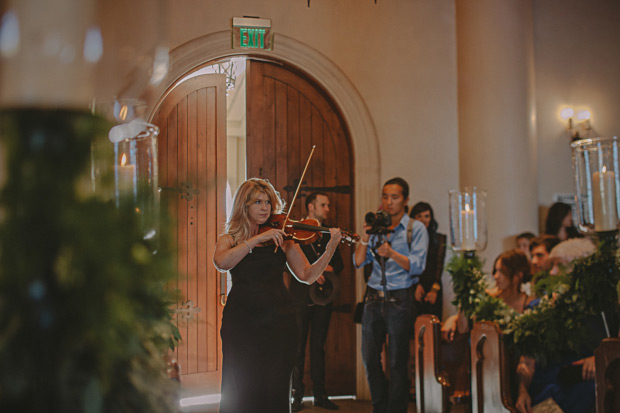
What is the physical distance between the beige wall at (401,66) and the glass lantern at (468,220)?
6.76 feet

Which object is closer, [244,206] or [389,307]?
[244,206]

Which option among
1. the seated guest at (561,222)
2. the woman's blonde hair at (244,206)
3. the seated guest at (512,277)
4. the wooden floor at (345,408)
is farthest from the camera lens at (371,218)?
the seated guest at (561,222)

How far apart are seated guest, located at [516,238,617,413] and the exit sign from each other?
3.52 m

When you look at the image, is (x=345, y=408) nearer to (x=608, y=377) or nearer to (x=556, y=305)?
(x=556, y=305)

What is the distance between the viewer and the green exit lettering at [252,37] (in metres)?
5.61

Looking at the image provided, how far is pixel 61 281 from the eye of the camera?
2.08ft

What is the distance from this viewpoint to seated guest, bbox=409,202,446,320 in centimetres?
529

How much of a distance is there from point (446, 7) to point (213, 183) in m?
6.11

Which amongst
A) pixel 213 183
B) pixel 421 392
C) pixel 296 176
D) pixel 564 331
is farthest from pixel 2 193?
pixel 296 176

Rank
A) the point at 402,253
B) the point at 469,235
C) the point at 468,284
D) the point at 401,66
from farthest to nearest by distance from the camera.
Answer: the point at 401,66, the point at 402,253, the point at 469,235, the point at 468,284

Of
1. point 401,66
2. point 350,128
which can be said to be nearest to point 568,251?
point 350,128

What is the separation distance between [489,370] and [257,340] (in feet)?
4.35

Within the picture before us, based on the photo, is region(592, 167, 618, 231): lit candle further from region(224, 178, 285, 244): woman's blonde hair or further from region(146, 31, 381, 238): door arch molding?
region(146, 31, 381, 238): door arch molding

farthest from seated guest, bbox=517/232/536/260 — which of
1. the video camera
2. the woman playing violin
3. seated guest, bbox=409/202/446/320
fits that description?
the woman playing violin
